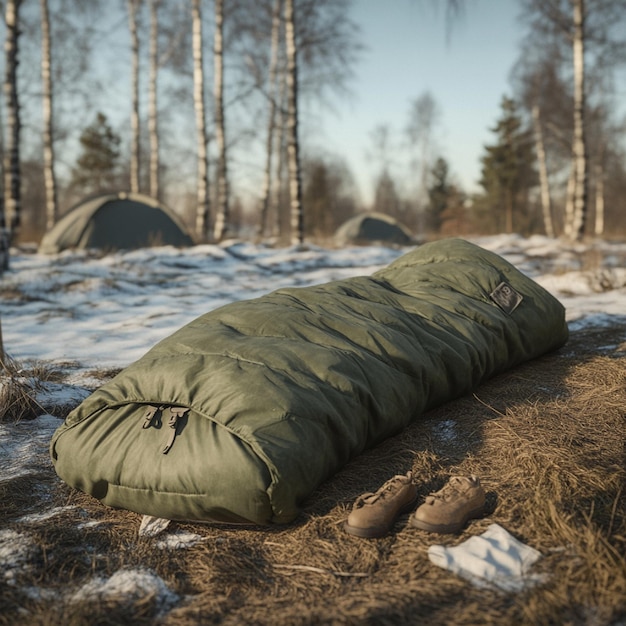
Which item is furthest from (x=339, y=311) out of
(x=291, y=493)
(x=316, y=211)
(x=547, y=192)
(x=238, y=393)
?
(x=316, y=211)

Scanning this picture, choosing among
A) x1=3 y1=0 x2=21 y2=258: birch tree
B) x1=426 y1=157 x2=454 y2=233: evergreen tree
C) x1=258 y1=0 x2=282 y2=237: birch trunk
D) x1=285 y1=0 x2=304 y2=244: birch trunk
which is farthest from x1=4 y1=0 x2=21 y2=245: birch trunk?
x1=426 y1=157 x2=454 y2=233: evergreen tree

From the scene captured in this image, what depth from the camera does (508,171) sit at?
25297 millimetres

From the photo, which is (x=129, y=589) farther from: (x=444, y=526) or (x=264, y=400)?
(x=444, y=526)

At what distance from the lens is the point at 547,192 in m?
19.1

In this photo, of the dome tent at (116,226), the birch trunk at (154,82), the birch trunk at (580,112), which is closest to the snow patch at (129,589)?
the dome tent at (116,226)

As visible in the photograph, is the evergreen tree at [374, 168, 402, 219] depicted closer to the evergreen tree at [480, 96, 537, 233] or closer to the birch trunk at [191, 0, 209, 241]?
the evergreen tree at [480, 96, 537, 233]

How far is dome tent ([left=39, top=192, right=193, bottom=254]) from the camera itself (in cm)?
916

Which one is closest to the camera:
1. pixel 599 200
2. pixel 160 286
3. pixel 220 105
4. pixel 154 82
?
pixel 160 286

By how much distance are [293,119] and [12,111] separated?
4.71 m

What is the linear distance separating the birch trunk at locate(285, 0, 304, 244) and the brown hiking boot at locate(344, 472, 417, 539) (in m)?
9.04

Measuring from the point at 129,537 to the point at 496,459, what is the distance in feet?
4.23

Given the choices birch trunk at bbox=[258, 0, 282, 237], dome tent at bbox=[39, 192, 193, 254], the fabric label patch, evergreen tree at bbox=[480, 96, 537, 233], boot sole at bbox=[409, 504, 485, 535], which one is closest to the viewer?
boot sole at bbox=[409, 504, 485, 535]

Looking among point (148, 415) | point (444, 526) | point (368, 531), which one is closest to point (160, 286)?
point (148, 415)

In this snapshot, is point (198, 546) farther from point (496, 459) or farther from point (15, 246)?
point (15, 246)
